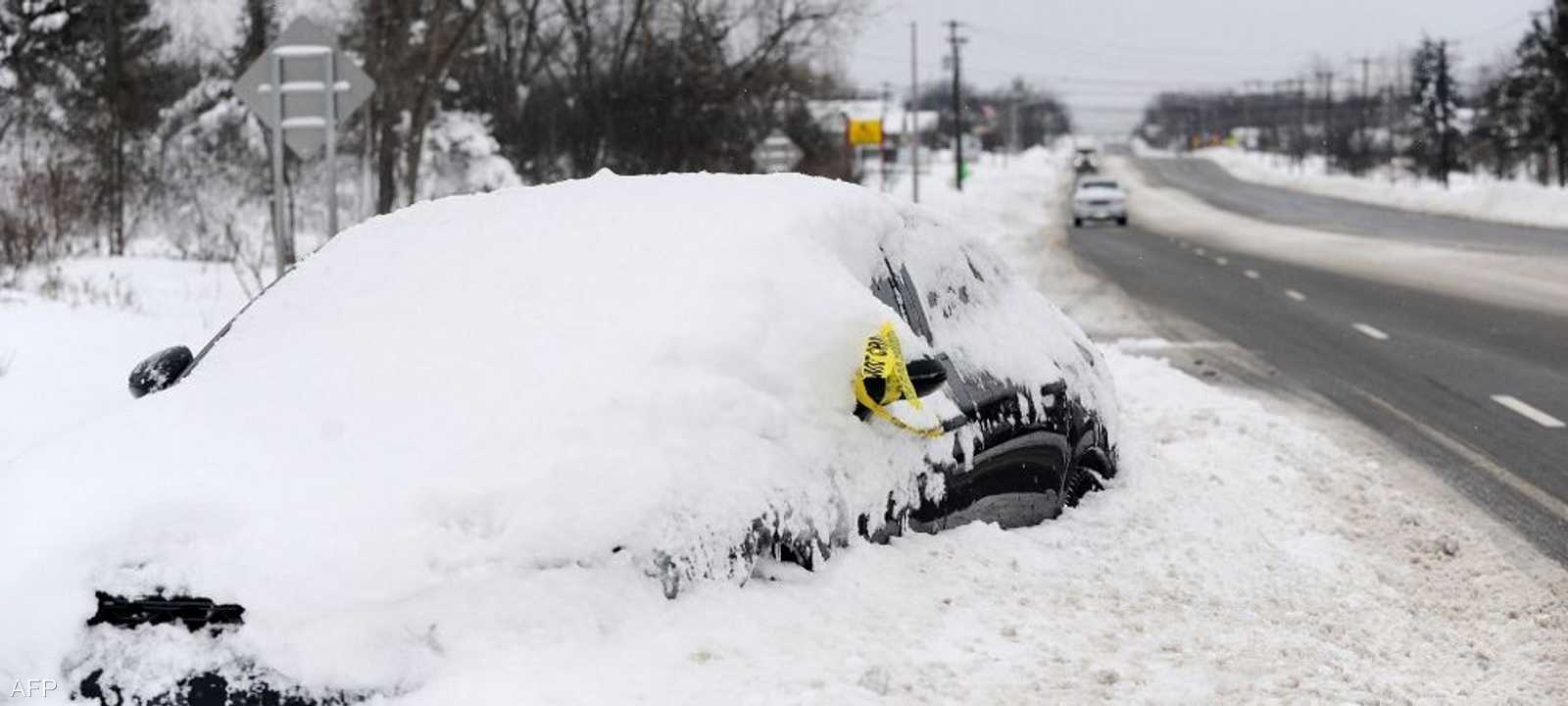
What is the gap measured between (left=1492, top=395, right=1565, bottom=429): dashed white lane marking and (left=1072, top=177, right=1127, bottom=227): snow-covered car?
38228mm

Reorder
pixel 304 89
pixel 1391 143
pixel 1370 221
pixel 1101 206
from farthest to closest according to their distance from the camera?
pixel 1391 143, pixel 1101 206, pixel 1370 221, pixel 304 89

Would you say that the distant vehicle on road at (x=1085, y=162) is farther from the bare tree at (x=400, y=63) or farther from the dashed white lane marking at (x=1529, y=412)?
the dashed white lane marking at (x=1529, y=412)

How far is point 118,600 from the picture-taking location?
151 inches

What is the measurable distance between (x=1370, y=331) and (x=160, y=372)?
43.2 feet

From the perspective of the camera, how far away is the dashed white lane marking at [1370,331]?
1598 cm

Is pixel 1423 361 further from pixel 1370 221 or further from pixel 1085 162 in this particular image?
pixel 1085 162

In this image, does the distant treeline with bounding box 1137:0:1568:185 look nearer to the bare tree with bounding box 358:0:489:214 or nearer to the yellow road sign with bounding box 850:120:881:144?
the yellow road sign with bounding box 850:120:881:144

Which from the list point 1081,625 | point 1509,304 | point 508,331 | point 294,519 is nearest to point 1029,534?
point 1081,625

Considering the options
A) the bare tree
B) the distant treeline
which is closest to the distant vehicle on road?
the distant treeline

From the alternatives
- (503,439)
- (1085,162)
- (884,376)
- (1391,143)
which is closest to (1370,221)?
(884,376)

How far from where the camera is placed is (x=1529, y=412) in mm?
10984

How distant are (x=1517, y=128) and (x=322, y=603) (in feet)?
319

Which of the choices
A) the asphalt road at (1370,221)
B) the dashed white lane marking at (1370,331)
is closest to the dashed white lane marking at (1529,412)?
the dashed white lane marking at (1370,331)

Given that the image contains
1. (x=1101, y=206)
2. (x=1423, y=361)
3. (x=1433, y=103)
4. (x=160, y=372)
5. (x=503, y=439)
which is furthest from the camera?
(x=1433, y=103)
